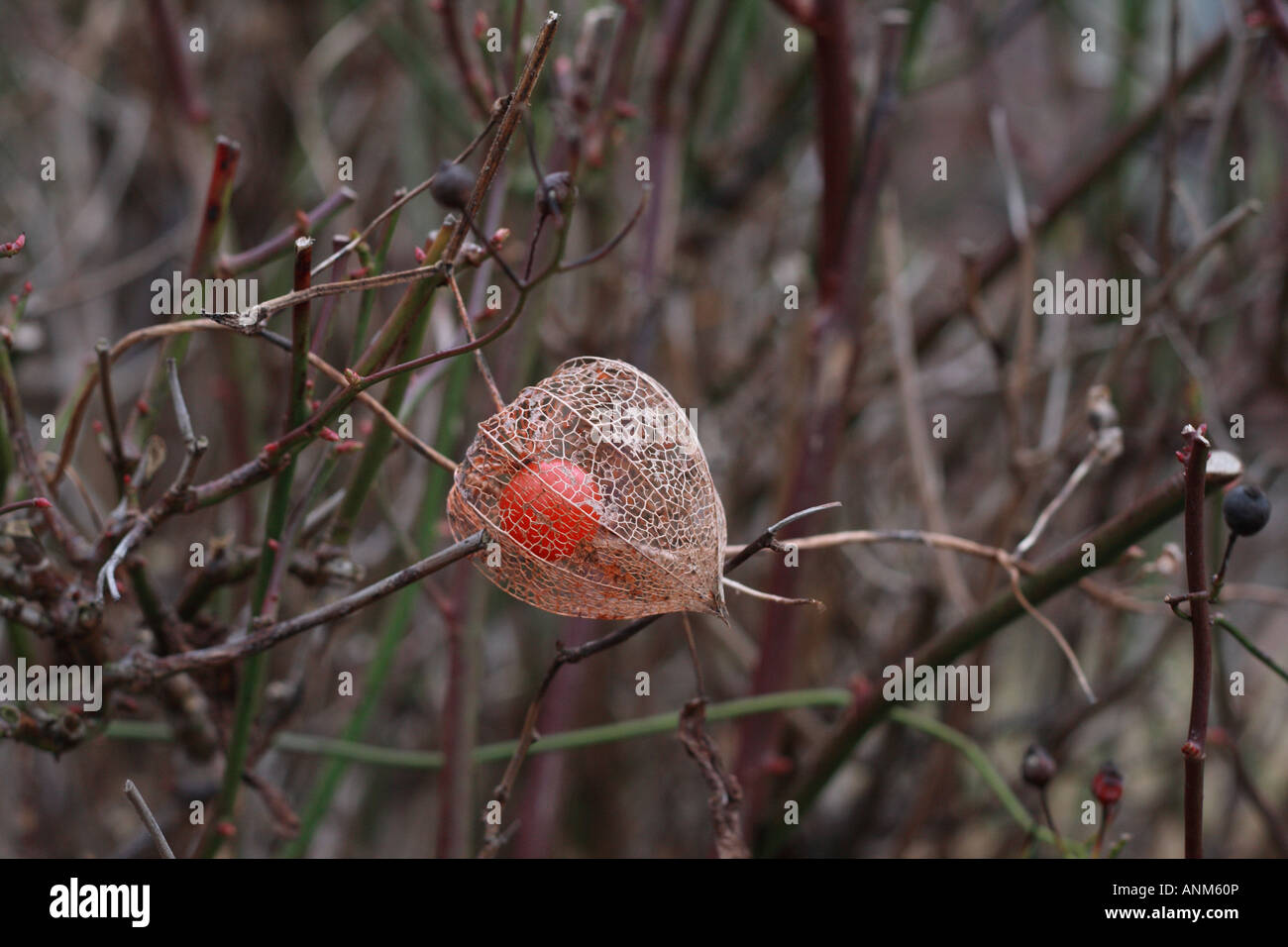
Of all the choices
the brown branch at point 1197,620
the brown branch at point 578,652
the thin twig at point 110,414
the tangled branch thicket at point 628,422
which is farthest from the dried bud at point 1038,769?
the thin twig at point 110,414

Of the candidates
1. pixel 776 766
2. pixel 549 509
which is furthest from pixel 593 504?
pixel 776 766

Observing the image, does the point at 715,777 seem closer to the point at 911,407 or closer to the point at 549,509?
the point at 549,509

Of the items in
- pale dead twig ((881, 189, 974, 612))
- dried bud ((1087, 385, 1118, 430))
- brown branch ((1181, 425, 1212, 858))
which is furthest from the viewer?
pale dead twig ((881, 189, 974, 612))

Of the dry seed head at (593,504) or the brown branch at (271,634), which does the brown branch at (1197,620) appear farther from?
the brown branch at (271,634)

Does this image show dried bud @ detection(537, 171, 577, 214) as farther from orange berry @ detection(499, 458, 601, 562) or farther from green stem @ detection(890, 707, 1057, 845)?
green stem @ detection(890, 707, 1057, 845)

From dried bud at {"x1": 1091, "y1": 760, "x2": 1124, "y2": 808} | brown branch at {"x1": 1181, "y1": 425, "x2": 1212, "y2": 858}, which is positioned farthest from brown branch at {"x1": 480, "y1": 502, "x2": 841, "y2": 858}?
dried bud at {"x1": 1091, "y1": 760, "x2": 1124, "y2": 808}

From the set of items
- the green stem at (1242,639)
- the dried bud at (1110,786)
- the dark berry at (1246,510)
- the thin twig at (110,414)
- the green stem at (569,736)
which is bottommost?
the dried bud at (1110,786)
